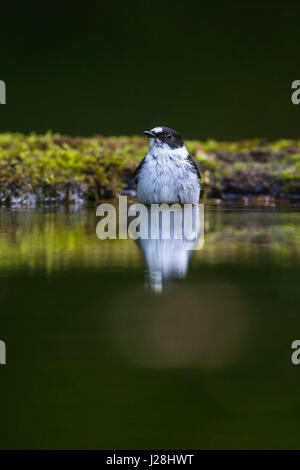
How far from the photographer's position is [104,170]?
25.2 ft

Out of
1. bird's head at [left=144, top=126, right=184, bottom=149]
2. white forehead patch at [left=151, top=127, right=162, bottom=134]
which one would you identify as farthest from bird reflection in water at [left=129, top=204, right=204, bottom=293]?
white forehead patch at [left=151, top=127, right=162, bottom=134]

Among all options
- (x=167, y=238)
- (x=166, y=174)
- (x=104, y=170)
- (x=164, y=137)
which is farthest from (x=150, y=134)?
(x=167, y=238)

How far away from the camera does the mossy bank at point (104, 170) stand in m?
7.22

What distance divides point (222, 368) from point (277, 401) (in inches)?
8.9

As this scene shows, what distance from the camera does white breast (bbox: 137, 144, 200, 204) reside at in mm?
5945

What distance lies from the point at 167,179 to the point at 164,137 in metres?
0.50

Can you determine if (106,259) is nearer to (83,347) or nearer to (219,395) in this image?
(83,347)

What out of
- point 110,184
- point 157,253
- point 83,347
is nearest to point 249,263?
point 157,253

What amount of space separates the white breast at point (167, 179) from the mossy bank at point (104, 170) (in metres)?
1.48

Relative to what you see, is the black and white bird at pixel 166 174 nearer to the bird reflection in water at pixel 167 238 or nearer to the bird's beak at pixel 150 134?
the bird's beak at pixel 150 134

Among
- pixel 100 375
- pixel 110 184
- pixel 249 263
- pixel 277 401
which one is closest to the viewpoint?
pixel 277 401

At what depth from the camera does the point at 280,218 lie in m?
5.45

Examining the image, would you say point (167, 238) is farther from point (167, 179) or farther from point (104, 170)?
point (104, 170)

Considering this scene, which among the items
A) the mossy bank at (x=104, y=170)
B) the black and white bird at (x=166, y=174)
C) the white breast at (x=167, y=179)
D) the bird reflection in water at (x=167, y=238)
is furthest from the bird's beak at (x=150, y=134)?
the mossy bank at (x=104, y=170)
